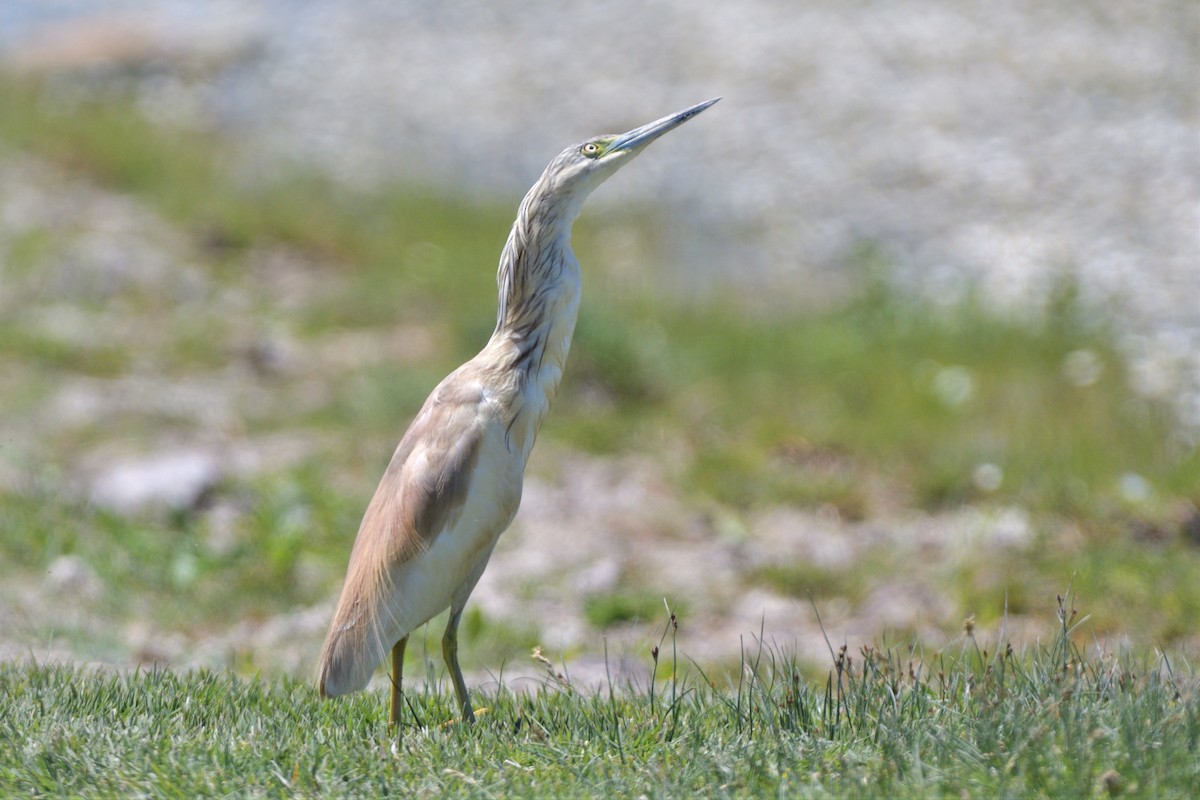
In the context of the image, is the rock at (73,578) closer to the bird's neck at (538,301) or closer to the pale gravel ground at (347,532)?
the pale gravel ground at (347,532)

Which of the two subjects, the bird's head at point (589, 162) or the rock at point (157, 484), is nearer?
the bird's head at point (589, 162)

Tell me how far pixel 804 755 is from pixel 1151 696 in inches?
39.5

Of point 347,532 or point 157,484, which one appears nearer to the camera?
point 347,532

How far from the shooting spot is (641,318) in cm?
1068

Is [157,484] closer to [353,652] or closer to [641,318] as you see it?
[353,652]

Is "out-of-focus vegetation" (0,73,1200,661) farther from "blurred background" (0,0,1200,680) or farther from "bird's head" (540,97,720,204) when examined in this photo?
"bird's head" (540,97,720,204)

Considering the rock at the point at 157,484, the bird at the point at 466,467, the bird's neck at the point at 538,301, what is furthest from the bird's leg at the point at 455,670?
the rock at the point at 157,484

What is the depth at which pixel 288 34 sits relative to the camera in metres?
18.2

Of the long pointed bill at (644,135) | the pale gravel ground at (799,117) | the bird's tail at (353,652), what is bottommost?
the bird's tail at (353,652)

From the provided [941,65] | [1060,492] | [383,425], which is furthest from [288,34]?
[1060,492]

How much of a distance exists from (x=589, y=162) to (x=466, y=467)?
1.11 m

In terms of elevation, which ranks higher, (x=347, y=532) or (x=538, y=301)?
(x=538, y=301)

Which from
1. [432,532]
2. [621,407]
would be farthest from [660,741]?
[621,407]

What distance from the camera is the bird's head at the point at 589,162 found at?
427 centimetres
